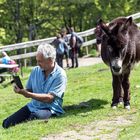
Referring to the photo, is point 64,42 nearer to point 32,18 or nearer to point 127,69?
point 127,69

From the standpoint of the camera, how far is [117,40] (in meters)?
7.86

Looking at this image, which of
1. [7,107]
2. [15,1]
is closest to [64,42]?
[7,107]

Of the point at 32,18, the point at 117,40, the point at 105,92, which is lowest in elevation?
the point at 32,18

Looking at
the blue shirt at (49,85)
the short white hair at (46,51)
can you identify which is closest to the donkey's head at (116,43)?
the blue shirt at (49,85)

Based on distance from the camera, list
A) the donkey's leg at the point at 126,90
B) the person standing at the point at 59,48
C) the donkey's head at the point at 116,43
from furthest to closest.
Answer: the person standing at the point at 59,48, the donkey's leg at the point at 126,90, the donkey's head at the point at 116,43

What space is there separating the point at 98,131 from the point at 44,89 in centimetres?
143

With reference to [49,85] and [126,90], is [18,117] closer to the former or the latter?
[49,85]

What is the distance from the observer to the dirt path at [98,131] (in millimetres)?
6492

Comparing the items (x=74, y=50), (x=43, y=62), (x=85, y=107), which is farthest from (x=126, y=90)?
(x=74, y=50)

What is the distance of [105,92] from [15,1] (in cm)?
2994

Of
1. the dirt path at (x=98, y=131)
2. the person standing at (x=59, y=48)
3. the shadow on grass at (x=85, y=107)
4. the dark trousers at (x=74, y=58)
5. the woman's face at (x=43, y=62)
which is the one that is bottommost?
the dark trousers at (x=74, y=58)

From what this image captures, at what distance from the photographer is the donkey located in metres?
7.86

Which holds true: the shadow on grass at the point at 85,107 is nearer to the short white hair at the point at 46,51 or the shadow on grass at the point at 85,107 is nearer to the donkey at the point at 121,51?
the donkey at the point at 121,51

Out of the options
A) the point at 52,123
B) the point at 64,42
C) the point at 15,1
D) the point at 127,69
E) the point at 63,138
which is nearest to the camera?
the point at 63,138
